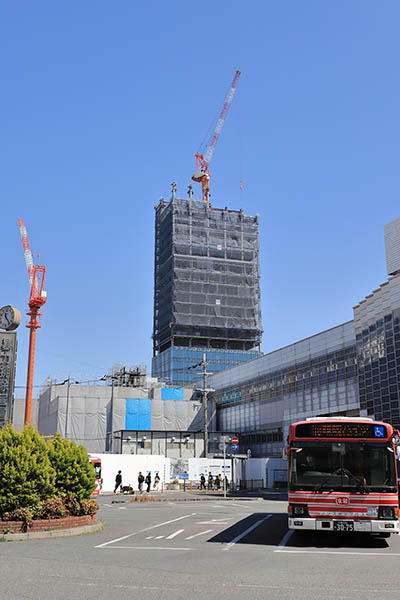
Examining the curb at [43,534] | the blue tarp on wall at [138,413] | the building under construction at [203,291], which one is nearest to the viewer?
the curb at [43,534]

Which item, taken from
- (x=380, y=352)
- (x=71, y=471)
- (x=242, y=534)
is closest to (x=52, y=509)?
(x=71, y=471)

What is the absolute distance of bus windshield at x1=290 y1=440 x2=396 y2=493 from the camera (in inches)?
577

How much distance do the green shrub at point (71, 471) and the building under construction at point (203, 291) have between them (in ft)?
467

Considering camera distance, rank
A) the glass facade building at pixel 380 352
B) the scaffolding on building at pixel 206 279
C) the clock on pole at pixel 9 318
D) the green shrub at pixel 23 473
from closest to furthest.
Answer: the green shrub at pixel 23 473, the clock on pole at pixel 9 318, the glass facade building at pixel 380 352, the scaffolding on building at pixel 206 279

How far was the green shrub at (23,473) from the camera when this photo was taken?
16844 mm

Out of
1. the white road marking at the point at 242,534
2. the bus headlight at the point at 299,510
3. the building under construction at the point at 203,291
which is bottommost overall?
the white road marking at the point at 242,534

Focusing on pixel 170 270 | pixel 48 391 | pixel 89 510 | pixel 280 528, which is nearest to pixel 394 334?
pixel 280 528

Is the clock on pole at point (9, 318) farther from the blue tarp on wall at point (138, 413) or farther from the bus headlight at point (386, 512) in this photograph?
the blue tarp on wall at point (138, 413)

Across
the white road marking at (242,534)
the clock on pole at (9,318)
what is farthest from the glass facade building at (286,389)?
the white road marking at (242,534)

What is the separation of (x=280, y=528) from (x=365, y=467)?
5556 mm

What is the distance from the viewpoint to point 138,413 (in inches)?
3543

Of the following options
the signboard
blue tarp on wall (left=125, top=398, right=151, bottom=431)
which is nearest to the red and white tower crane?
blue tarp on wall (left=125, top=398, right=151, bottom=431)

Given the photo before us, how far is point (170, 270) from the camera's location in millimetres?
167500

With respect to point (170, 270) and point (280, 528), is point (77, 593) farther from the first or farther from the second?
point (170, 270)
